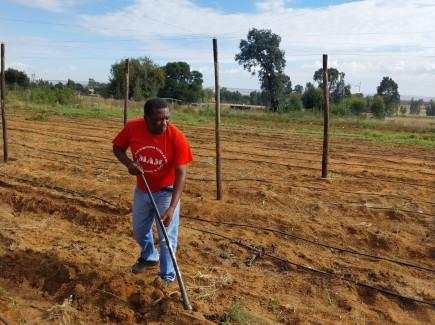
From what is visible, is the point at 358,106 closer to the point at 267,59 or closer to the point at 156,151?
the point at 267,59

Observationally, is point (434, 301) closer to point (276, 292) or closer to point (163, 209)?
point (276, 292)

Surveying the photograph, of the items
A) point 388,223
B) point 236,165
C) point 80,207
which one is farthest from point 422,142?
point 80,207

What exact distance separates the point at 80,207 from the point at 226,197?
2.12 metres

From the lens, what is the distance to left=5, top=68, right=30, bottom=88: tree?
31781 millimetres

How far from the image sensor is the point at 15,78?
32.4 meters

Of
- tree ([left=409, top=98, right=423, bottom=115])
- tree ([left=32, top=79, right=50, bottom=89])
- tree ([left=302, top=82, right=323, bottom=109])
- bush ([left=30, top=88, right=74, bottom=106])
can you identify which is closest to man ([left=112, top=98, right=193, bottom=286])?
bush ([left=30, top=88, right=74, bottom=106])

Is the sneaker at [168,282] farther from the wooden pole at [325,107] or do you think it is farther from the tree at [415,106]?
the tree at [415,106]

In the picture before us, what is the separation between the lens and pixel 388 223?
16.6 feet

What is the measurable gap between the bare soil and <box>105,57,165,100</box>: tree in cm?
2404

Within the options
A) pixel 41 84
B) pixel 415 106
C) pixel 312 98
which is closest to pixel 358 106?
pixel 312 98

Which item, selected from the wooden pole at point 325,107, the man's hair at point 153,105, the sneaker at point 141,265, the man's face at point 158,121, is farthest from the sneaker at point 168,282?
the wooden pole at point 325,107

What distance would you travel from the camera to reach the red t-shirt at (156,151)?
2.94 meters

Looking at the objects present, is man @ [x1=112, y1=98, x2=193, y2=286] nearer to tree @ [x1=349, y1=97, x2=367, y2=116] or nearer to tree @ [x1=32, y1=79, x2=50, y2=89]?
tree @ [x1=349, y1=97, x2=367, y2=116]

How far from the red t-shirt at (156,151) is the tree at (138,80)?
28.2 m
